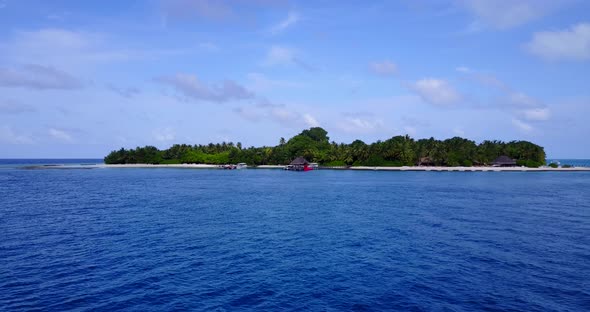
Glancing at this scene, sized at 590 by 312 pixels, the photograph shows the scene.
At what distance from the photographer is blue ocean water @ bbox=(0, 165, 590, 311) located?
25500 millimetres

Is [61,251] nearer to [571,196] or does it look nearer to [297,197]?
[297,197]

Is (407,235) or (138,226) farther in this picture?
(138,226)

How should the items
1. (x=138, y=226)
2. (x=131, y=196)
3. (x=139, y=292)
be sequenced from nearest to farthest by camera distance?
1. (x=139, y=292)
2. (x=138, y=226)
3. (x=131, y=196)

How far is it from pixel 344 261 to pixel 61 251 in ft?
86.8

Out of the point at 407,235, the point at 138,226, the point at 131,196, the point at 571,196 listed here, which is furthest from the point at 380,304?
the point at 571,196

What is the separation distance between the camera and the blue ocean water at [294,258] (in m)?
25.5

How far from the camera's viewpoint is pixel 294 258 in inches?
1379

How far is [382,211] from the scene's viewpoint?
203 feet

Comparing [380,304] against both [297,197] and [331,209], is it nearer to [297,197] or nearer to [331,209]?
[331,209]

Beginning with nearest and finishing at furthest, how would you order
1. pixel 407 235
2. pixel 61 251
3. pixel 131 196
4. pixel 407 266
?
pixel 407 266
pixel 61 251
pixel 407 235
pixel 131 196

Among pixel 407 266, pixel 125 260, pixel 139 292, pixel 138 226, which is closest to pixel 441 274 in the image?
pixel 407 266

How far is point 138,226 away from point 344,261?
28472 millimetres

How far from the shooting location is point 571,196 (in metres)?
82.9

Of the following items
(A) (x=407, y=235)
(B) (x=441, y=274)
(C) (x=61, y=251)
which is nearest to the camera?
(B) (x=441, y=274)
